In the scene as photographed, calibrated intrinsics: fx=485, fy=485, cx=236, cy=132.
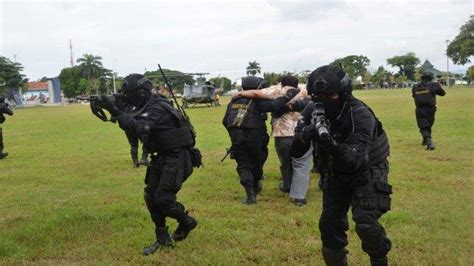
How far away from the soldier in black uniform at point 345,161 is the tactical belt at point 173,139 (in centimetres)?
163

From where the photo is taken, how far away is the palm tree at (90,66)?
364 feet

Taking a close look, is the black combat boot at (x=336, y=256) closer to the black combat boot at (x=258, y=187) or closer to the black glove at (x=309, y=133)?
the black glove at (x=309, y=133)

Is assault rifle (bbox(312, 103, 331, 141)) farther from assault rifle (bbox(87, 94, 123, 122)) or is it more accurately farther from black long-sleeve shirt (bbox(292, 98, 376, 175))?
assault rifle (bbox(87, 94, 123, 122))

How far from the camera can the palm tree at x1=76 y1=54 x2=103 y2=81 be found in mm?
111062

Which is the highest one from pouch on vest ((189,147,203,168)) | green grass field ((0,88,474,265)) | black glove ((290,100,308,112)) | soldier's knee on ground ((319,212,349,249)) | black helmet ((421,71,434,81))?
black helmet ((421,71,434,81))

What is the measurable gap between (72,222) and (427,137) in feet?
31.1

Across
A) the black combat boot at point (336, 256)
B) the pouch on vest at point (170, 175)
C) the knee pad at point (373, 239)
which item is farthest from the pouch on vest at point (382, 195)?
the pouch on vest at point (170, 175)

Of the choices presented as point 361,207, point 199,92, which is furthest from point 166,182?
point 199,92

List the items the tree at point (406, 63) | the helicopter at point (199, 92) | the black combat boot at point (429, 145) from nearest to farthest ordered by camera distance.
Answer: the black combat boot at point (429, 145)
the helicopter at point (199, 92)
the tree at point (406, 63)

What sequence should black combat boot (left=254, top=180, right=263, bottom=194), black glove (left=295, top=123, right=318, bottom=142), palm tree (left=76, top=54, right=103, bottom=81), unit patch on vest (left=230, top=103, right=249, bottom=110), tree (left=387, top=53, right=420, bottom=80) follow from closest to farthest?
black glove (left=295, top=123, right=318, bottom=142) → unit patch on vest (left=230, top=103, right=249, bottom=110) → black combat boot (left=254, top=180, right=263, bottom=194) → palm tree (left=76, top=54, right=103, bottom=81) → tree (left=387, top=53, right=420, bottom=80)

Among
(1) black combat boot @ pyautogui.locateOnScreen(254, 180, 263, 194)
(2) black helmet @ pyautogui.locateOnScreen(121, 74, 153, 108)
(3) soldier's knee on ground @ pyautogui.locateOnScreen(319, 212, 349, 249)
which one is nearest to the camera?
(3) soldier's knee on ground @ pyautogui.locateOnScreen(319, 212, 349, 249)

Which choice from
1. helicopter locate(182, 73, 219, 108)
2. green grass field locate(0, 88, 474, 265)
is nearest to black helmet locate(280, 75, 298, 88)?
green grass field locate(0, 88, 474, 265)

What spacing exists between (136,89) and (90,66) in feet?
369

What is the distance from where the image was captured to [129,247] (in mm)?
5875
